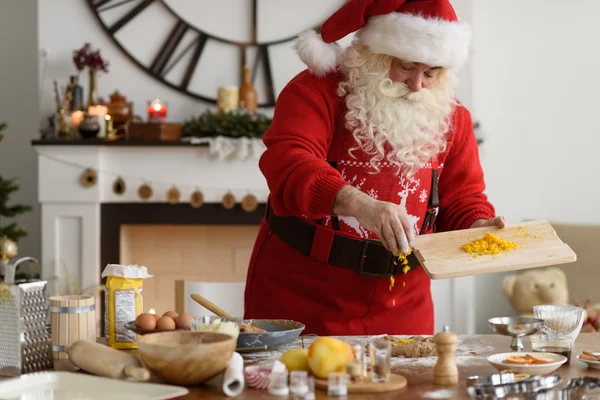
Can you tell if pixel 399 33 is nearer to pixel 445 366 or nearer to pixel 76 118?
pixel 445 366

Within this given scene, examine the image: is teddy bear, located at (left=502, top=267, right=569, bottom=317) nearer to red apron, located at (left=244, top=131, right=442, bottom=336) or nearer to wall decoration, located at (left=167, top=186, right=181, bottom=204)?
wall decoration, located at (left=167, top=186, right=181, bottom=204)

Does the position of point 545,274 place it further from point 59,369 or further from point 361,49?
point 59,369

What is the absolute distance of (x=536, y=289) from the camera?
404 cm

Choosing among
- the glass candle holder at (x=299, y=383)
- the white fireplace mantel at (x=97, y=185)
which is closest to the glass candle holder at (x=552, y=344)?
the glass candle holder at (x=299, y=383)

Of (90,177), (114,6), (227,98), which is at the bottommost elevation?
(90,177)

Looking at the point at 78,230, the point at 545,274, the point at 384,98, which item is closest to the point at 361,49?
the point at 384,98

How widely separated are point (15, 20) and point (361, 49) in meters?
2.93

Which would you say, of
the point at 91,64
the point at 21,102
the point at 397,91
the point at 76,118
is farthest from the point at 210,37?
the point at 397,91

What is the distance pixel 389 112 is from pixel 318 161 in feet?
1.25

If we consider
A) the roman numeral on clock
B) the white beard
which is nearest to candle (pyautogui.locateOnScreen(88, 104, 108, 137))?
the roman numeral on clock

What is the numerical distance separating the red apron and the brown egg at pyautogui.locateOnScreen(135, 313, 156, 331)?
1.96 ft

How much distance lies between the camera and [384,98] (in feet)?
7.42

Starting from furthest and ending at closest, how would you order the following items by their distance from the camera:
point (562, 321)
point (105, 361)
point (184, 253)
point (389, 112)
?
1. point (184, 253)
2. point (389, 112)
3. point (562, 321)
4. point (105, 361)

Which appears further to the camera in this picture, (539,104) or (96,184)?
(539,104)
